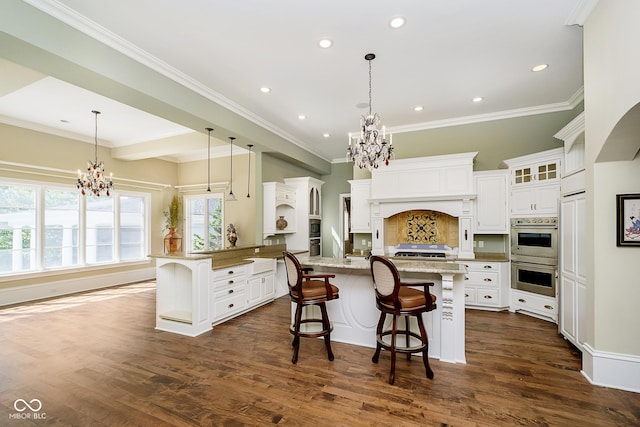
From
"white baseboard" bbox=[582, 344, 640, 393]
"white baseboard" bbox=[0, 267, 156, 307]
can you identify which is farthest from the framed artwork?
"white baseboard" bbox=[0, 267, 156, 307]

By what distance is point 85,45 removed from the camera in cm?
266

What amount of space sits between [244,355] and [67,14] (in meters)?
3.67

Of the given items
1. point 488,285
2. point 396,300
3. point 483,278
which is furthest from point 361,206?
point 396,300

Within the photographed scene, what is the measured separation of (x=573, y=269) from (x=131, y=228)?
8.73 m

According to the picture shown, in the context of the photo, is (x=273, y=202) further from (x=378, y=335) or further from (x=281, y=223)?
(x=378, y=335)

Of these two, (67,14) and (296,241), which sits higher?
(67,14)

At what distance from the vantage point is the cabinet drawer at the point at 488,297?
458 cm

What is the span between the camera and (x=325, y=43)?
2.99 metres

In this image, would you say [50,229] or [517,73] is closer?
[517,73]

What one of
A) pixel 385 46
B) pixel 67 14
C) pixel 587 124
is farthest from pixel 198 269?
pixel 587 124

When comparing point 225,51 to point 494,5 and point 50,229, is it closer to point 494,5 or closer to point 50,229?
point 494,5

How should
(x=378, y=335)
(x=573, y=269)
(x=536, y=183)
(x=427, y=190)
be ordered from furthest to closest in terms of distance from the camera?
(x=427, y=190) → (x=536, y=183) → (x=573, y=269) → (x=378, y=335)

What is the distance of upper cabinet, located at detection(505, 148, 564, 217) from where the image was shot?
409 centimetres

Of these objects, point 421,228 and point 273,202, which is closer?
point 421,228
